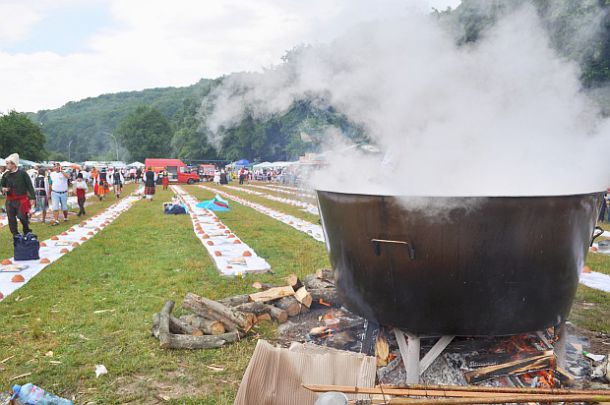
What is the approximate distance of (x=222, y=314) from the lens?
4688 millimetres

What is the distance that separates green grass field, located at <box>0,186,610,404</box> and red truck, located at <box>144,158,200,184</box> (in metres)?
34.7

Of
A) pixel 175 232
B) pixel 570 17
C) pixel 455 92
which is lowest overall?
pixel 175 232

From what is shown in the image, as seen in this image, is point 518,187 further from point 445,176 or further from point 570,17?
point 570,17

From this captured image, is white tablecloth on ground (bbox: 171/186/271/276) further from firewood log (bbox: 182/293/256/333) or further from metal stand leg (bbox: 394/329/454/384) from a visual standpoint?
metal stand leg (bbox: 394/329/454/384)

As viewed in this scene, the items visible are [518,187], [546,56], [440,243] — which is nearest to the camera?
[440,243]

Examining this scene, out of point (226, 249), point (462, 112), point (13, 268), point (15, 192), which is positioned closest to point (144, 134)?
point (15, 192)

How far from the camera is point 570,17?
7559 millimetres

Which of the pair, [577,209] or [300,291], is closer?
[577,209]

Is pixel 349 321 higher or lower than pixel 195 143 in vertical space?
lower

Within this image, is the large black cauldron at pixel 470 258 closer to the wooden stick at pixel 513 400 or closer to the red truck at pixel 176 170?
the wooden stick at pixel 513 400

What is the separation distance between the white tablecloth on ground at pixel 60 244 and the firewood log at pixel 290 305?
3.70 metres

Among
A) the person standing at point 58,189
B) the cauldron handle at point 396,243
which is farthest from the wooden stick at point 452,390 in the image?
the person standing at point 58,189

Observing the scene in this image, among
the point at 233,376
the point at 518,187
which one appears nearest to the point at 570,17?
the point at 518,187

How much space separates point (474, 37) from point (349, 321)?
3790mm
